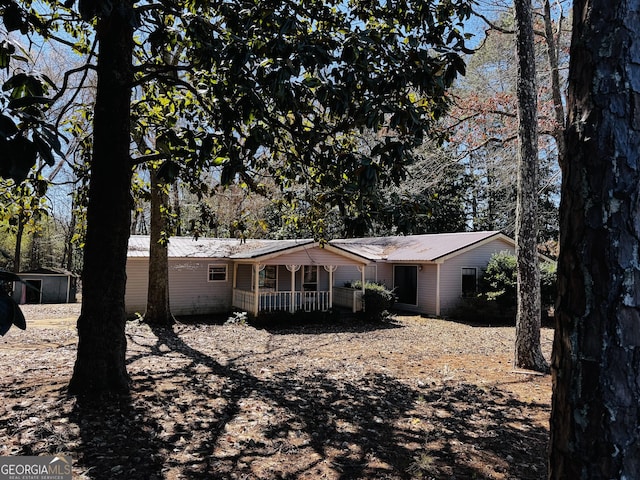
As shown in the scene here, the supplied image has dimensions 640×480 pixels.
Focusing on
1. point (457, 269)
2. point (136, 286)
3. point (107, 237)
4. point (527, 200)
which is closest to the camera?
point (107, 237)

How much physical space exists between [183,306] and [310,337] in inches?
260

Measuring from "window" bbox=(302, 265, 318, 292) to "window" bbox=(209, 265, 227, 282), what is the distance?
11.4ft

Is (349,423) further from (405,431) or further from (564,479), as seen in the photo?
(564,479)

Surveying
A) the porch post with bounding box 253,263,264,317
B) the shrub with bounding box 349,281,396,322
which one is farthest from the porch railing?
the shrub with bounding box 349,281,396,322

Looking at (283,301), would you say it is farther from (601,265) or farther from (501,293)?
(601,265)

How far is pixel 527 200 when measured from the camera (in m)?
7.98

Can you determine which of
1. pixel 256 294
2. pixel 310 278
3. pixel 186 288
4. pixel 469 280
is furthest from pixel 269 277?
pixel 469 280

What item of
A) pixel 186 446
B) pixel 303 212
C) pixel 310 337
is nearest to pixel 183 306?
pixel 310 337

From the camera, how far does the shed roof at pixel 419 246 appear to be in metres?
17.1

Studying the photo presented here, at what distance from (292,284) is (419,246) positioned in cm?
768

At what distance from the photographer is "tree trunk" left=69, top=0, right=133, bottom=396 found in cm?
494

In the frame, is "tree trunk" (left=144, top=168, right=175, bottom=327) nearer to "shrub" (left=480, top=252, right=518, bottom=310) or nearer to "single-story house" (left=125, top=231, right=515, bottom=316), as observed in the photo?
"single-story house" (left=125, top=231, right=515, bottom=316)

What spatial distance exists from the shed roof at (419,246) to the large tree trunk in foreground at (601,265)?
1351 cm

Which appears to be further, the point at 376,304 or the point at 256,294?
the point at 376,304
